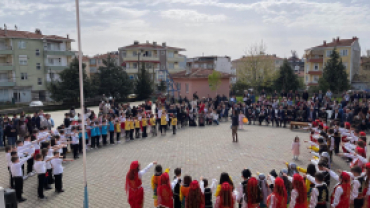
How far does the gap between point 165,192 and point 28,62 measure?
45802mm

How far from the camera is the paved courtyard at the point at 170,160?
8922 mm

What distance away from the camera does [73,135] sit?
42.5 feet

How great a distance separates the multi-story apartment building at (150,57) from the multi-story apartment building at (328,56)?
1047 inches

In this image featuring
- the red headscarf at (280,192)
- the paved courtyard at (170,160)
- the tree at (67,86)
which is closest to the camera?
the red headscarf at (280,192)

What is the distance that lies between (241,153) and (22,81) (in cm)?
4191

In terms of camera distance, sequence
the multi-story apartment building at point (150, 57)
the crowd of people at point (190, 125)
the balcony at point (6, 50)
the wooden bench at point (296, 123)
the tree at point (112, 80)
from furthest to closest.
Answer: the multi-story apartment building at point (150, 57) < the balcony at point (6, 50) < the tree at point (112, 80) < the wooden bench at point (296, 123) < the crowd of people at point (190, 125)

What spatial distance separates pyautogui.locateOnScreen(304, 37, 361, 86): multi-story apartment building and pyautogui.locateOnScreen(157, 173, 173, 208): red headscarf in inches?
1963

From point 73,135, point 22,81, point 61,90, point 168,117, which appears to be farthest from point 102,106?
point 22,81

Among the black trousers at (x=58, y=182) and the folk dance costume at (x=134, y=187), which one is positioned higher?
the folk dance costume at (x=134, y=187)

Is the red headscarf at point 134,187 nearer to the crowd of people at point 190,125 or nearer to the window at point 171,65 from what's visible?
the crowd of people at point 190,125

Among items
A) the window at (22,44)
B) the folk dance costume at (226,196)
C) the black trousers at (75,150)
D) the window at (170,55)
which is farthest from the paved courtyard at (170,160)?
the window at (170,55)

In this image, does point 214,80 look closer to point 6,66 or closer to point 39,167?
point 39,167

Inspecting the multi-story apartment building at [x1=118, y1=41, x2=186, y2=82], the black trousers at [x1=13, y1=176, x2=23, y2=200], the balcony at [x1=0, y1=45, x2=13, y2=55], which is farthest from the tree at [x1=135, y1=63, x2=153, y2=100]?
the black trousers at [x1=13, y1=176, x2=23, y2=200]

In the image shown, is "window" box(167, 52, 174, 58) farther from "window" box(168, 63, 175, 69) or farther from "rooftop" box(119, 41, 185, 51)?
"window" box(168, 63, 175, 69)
